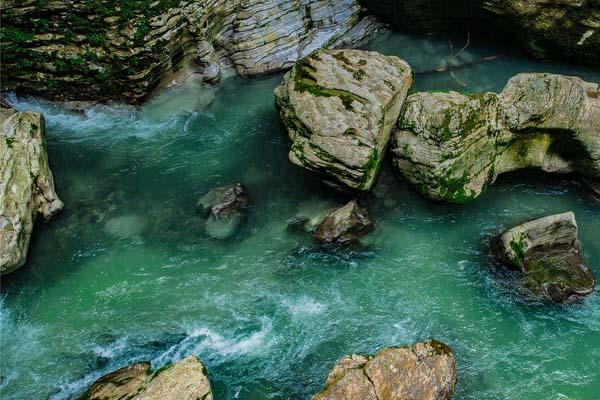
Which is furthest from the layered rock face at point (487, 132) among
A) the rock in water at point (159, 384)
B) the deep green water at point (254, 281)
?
the rock in water at point (159, 384)

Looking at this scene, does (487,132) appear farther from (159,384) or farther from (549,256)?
(159,384)

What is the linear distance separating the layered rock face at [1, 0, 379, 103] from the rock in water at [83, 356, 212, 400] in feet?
24.7

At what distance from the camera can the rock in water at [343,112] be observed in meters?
10.9

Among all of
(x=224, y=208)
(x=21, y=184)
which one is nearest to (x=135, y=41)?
(x=21, y=184)

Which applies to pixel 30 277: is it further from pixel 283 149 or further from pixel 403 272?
pixel 403 272

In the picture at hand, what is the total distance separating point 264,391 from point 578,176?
322 inches

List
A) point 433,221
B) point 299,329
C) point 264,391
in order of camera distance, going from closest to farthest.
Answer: point 264,391 < point 299,329 < point 433,221

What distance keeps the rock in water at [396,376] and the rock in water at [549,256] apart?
271cm

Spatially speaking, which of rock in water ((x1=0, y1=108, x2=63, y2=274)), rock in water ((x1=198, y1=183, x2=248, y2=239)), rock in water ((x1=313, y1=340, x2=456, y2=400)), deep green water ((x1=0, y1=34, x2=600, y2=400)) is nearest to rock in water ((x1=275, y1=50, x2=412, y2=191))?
deep green water ((x1=0, y1=34, x2=600, y2=400))

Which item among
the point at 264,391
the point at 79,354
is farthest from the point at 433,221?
the point at 79,354

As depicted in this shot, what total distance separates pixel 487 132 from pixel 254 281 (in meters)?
5.60

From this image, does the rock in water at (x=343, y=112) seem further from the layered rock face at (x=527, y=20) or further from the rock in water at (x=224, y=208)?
the layered rock face at (x=527, y=20)

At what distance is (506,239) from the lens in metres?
10.3

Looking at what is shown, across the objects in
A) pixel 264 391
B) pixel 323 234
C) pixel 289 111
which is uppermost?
pixel 289 111
